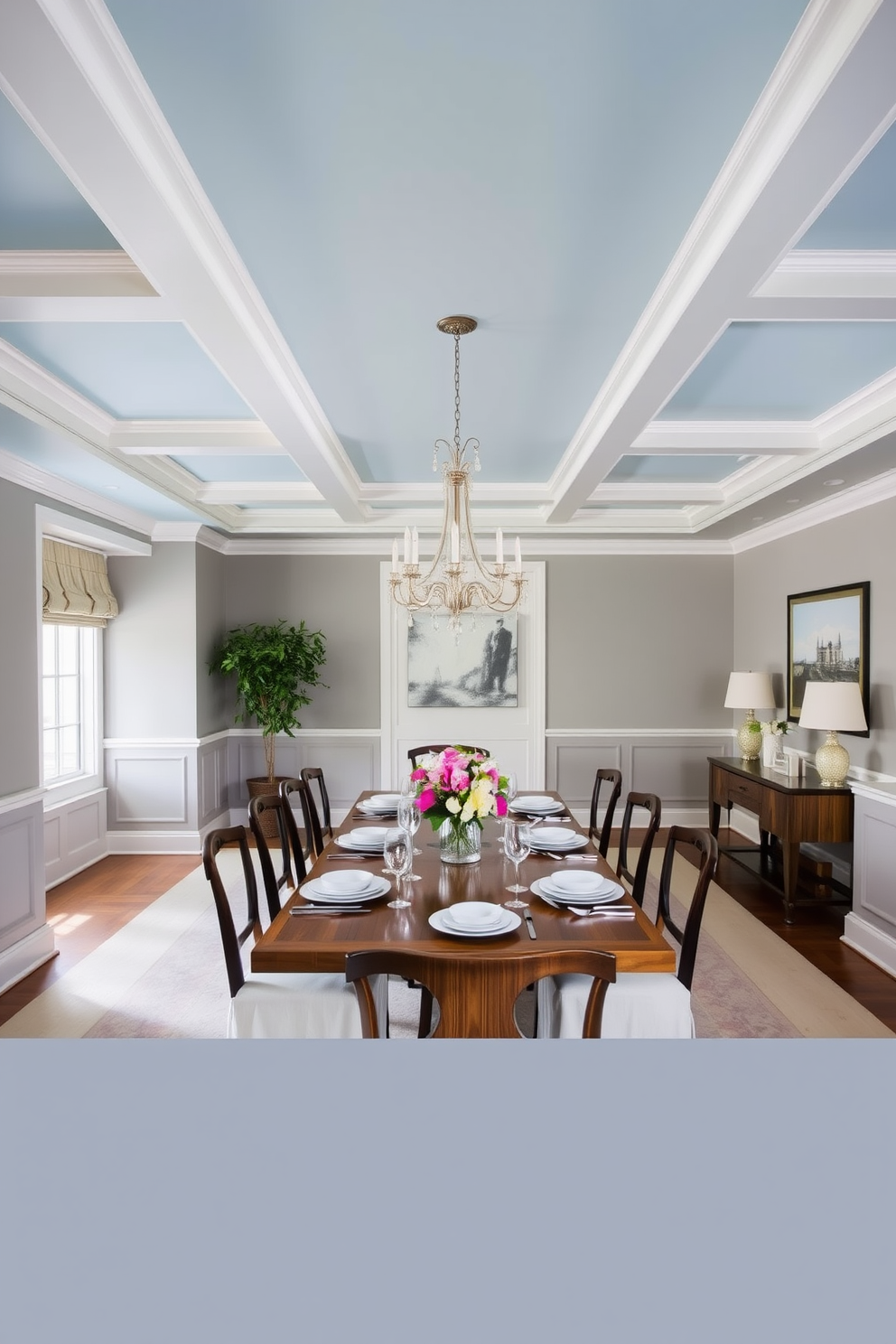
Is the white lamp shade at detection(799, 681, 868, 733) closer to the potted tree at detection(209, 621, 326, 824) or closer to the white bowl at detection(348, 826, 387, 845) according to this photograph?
the white bowl at detection(348, 826, 387, 845)

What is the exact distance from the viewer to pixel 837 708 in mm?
3922

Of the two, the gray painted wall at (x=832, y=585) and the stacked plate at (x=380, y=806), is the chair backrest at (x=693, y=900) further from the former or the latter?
the gray painted wall at (x=832, y=585)

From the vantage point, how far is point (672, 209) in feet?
6.33

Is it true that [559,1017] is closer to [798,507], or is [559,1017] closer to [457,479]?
[457,479]

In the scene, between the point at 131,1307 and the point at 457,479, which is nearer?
the point at 131,1307

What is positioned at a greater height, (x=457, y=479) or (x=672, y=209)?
(x=672, y=209)

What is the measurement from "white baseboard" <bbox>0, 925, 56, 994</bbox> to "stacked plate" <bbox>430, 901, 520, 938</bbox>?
7.35ft

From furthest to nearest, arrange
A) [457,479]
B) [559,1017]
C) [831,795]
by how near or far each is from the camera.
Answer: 1. [831,795]
2. [457,479]
3. [559,1017]

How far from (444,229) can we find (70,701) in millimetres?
4265

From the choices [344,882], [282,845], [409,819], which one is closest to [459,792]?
[409,819]

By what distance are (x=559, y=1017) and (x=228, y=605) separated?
487cm

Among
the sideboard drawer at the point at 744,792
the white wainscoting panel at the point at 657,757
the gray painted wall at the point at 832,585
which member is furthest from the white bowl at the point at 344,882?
the white wainscoting panel at the point at 657,757

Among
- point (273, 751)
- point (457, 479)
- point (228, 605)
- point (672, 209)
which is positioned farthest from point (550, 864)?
point (228, 605)

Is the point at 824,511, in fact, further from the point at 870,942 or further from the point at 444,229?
the point at 444,229
